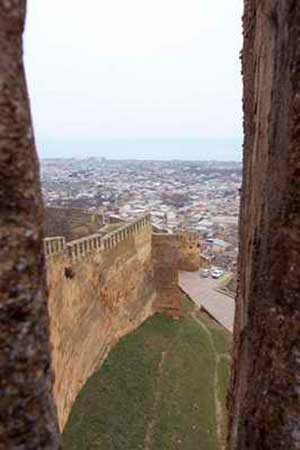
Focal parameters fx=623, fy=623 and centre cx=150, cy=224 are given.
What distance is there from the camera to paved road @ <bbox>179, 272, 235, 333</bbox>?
21406 mm

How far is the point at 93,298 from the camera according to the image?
14508 millimetres

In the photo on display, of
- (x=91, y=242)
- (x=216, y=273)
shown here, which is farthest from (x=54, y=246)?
(x=216, y=273)

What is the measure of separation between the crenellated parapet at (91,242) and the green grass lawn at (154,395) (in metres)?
2.87

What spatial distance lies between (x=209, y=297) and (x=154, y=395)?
10.2m

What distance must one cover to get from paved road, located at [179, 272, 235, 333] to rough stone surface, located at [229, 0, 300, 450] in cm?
1650

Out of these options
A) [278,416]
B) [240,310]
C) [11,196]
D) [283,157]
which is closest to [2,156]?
[11,196]

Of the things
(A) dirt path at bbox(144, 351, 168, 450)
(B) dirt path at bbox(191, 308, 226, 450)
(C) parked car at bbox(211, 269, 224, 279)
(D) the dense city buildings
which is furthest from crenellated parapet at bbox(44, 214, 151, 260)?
(C) parked car at bbox(211, 269, 224, 279)

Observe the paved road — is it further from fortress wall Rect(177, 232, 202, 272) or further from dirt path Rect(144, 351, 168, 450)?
dirt path Rect(144, 351, 168, 450)

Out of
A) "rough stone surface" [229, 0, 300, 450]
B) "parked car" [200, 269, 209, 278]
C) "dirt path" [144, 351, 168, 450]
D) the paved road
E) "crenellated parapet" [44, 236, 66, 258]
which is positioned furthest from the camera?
"parked car" [200, 269, 209, 278]

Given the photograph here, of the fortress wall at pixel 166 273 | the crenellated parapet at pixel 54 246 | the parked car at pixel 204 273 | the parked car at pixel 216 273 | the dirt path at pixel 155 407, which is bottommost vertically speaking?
the parked car at pixel 216 273

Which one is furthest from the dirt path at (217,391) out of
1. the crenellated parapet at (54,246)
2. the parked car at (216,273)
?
the parked car at (216,273)

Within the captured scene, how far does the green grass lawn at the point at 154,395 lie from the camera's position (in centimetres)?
1241

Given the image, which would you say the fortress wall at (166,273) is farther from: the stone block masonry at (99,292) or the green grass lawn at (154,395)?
the green grass lawn at (154,395)

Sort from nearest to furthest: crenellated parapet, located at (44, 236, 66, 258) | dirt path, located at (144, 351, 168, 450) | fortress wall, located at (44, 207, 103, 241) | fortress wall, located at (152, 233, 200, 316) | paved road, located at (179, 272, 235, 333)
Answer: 1. crenellated parapet, located at (44, 236, 66, 258)
2. dirt path, located at (144, 351, 168, 450)
3. fortress wall, located at (152, 233, 200, 316)
4. paved road, located at (179, 272, 235, 333)
5. fortress wall, located at (44, 207, 103, 241)
